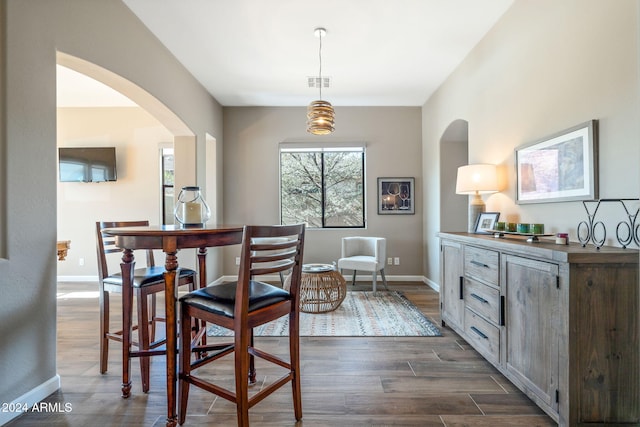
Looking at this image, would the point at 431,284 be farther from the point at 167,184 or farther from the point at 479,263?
the point at 167,184

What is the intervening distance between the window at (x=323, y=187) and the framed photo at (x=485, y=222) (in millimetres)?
2350

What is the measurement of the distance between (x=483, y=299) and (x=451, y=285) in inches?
21.6

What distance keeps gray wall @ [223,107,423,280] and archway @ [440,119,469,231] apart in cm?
71

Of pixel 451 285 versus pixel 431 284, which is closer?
pixel 451 285

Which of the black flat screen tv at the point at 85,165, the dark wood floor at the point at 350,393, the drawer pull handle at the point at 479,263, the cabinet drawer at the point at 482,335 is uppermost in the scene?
the black flat screen tv at the point at 85,165

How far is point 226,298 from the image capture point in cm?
150

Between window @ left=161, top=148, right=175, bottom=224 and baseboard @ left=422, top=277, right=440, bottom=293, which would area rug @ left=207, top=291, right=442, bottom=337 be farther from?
window @ left=161, top=148, right=175, bottom=224

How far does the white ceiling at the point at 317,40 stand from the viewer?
263 cm

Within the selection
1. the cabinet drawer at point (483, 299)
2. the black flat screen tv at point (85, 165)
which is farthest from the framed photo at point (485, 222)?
the black flat screen tv at point (85, 165)

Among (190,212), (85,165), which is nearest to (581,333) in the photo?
(190,212)

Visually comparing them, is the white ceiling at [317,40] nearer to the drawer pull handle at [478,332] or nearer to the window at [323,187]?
the window at [323,187]

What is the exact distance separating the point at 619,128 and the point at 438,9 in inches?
66.8

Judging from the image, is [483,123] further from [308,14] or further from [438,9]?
[308,14]

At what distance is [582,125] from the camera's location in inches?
73.9
